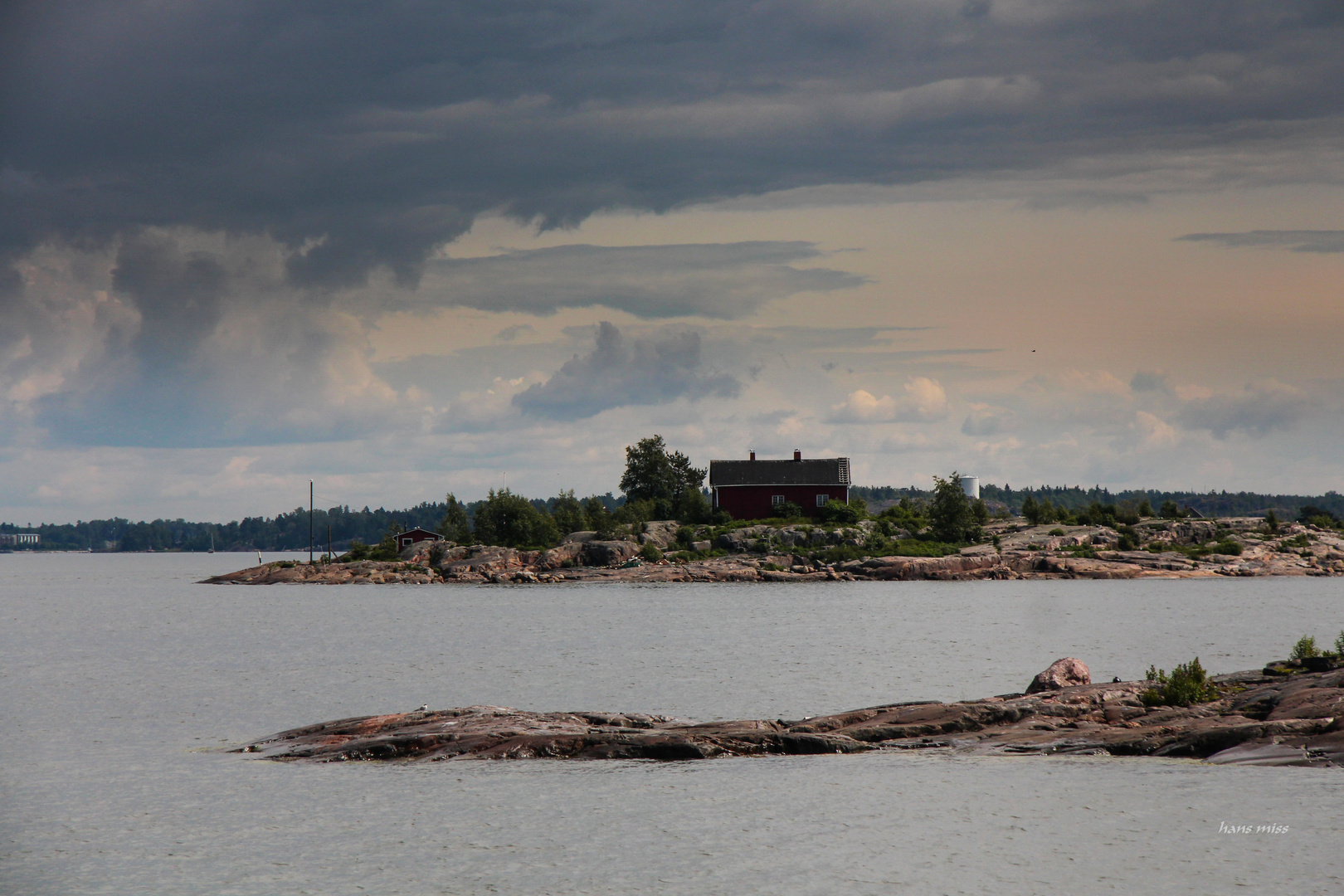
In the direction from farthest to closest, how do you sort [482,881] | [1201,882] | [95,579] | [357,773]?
1. [95,579]
2. [357,773]
3. [482,881]
4. [1201,882]

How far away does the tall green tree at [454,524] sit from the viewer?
12556 cm

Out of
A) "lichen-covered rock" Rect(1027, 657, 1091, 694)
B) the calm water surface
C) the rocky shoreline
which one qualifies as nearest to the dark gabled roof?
the rocky shoreline

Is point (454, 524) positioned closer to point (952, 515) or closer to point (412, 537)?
point (412, 537)

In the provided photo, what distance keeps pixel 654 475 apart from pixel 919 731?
104 m

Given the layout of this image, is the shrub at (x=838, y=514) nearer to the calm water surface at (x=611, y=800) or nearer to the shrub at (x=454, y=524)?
the shrub at (x=454, y=524)

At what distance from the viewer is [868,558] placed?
102 metres

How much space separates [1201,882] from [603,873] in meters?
8.14

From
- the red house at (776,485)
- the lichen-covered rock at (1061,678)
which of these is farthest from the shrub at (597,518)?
the lichen-covered rock at (1061,678)

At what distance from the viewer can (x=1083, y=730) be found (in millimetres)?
23500

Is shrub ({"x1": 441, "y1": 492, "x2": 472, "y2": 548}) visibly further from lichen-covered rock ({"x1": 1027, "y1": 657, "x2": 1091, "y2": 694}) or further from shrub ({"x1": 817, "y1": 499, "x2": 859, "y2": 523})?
lichen-covered rock ({"x1": 1027, "y1": 657, "x2": 1091, "y2": 694})

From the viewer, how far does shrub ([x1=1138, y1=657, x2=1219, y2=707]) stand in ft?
82.6

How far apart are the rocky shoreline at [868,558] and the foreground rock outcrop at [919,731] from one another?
240 ft

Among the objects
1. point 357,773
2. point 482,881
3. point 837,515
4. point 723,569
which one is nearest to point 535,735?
point 357,773

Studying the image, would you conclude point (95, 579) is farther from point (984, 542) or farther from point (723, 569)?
point (984, 542)
